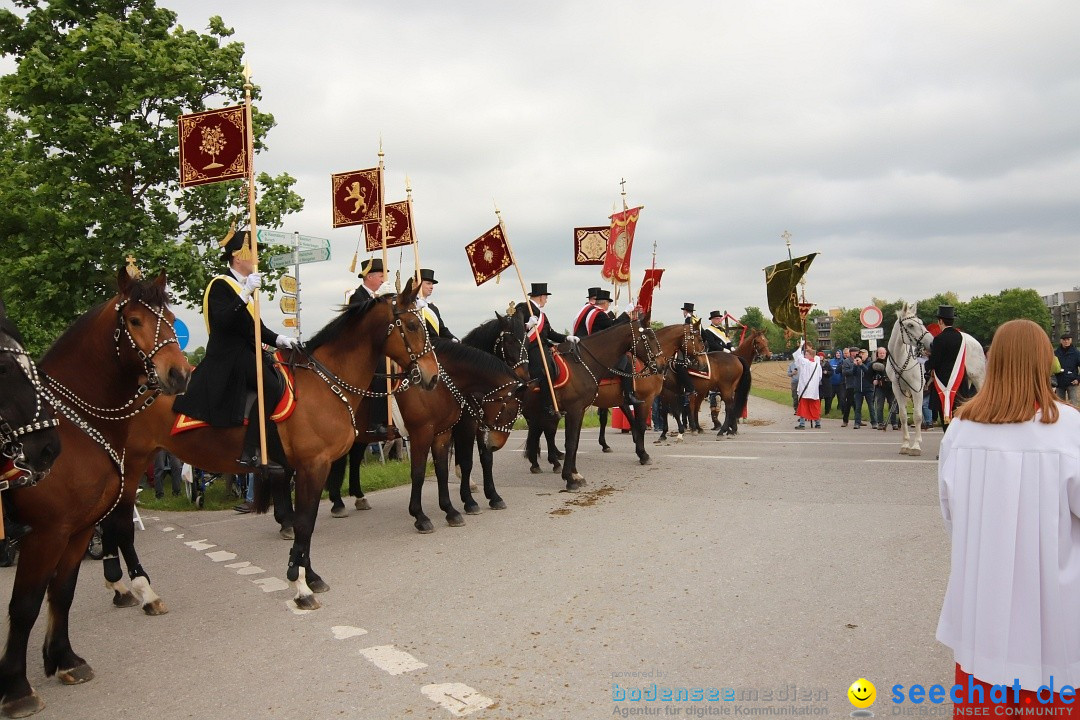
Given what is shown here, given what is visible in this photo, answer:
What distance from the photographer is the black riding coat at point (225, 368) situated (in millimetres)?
6172

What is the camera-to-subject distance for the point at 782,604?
17.0ft

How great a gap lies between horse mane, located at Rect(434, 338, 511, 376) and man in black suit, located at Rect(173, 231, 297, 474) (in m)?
2.65

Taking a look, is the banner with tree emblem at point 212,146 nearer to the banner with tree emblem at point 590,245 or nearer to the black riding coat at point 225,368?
the black riding coat at point 225,368

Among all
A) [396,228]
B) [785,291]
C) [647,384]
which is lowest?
[647,384]

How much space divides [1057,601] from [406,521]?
715 cm

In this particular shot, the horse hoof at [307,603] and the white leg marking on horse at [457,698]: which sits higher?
the white leg marking on horse at [457,698]

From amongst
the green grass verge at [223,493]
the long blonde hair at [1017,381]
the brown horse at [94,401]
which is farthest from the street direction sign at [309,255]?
the long blonde hair at [1017,381]

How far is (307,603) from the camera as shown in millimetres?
5711

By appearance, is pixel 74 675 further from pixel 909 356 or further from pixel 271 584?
pixel 909 356

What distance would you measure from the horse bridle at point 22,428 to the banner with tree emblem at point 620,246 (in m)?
11.2

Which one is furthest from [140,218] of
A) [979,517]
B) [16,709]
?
[979,517]

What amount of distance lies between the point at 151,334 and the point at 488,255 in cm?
713

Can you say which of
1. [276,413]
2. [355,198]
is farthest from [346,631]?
[355,198]

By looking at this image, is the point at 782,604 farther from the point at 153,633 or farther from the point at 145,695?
the point at 153,633
